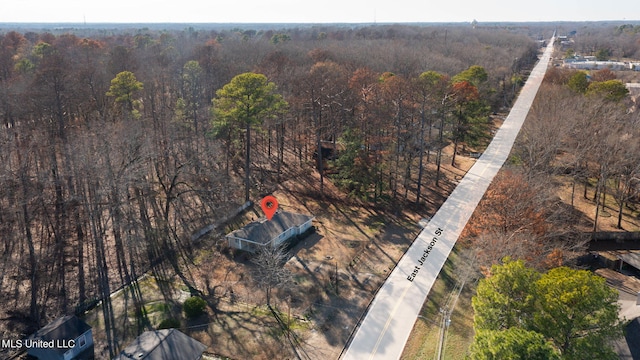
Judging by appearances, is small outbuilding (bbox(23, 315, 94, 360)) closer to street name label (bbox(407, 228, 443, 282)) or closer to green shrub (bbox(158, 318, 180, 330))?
green shrub (bbox(158, 318, 180, 330))

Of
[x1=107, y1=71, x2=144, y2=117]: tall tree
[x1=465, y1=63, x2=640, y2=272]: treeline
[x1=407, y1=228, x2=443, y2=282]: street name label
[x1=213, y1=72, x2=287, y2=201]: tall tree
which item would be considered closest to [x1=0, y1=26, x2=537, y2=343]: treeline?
[x1=107, y1=71, x2=144, y2=117]: tall tree

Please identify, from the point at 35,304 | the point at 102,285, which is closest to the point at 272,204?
the point at 102,285

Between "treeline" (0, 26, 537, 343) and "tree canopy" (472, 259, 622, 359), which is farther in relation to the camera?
"treeline" (0, 26, 537, 343)

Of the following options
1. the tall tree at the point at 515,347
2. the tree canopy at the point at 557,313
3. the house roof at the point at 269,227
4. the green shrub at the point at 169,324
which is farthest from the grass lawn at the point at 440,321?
the green shrub at the point at 169,324

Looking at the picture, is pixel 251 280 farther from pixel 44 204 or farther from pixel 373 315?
pixel 44 204

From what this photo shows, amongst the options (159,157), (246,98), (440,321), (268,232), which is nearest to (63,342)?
(268,232)

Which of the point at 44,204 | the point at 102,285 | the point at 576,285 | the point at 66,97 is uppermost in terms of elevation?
the point at 66,97

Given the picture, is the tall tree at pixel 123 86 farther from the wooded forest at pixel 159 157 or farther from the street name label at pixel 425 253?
the street name label at pixel 425 253

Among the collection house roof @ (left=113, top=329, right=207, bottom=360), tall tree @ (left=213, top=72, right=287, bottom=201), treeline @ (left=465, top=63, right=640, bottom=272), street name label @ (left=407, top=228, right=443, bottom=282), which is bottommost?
street name label @ (left=407, top=228, right=443, bottom=282)
